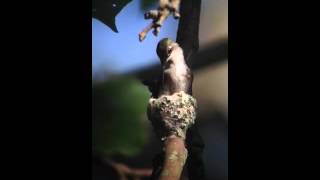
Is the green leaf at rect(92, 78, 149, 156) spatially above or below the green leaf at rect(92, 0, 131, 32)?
below

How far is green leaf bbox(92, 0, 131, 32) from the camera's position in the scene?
2.05 meters

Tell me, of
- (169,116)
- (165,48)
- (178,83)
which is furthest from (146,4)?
(169,116)

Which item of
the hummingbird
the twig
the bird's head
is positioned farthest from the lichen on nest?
the twig

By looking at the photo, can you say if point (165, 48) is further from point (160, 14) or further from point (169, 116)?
point (169, 116)

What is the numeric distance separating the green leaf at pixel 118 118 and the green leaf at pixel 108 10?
0.23 metres

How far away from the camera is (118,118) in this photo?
2025 millimetres

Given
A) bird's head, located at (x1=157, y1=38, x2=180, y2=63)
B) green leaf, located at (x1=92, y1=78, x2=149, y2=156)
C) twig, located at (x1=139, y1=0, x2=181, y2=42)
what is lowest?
green leaf, located at (x1=92, y1=78, x2=149, y2=156)

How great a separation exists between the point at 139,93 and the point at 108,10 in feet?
1.12

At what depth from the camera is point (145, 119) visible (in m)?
2.05

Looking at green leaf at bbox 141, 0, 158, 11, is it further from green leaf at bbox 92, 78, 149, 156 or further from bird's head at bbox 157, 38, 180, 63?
green leaf at bbox 92, 78, 149, 156
